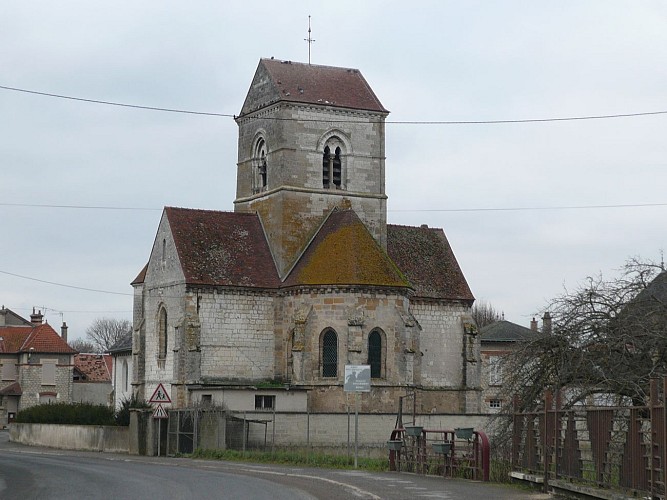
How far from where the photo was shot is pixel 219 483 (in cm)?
2517

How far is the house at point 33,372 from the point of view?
79.8 metres

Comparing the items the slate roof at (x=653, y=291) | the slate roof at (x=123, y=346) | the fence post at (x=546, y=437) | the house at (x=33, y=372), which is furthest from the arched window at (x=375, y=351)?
the house at (x=33, y=372)

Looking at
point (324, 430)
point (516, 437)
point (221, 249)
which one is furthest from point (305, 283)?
point (516, 437)

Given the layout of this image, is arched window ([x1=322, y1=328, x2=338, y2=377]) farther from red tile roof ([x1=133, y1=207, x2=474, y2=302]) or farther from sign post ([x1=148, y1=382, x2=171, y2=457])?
sign post ([x1=148, y1=382, x2=171, y2=457])

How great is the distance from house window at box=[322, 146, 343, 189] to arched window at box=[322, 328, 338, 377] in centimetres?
793

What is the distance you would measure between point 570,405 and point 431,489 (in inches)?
138

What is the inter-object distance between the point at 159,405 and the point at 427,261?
20.7m

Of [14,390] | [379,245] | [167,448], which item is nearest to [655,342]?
[167,448]

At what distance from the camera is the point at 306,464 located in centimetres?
3588

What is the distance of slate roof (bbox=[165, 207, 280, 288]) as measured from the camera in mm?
51688

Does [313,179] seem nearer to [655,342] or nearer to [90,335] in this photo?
[655,342]

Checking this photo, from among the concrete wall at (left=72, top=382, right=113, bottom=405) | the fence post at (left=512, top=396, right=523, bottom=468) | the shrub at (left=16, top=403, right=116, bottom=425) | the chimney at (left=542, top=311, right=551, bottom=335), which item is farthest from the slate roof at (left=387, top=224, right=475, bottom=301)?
the concrete wall at (left=72, top=382, right=113, bottom=405)

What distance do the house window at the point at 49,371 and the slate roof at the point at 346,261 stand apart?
3293 centimetres

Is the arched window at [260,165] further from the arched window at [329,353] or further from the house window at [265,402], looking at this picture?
the house window at [265,402]
